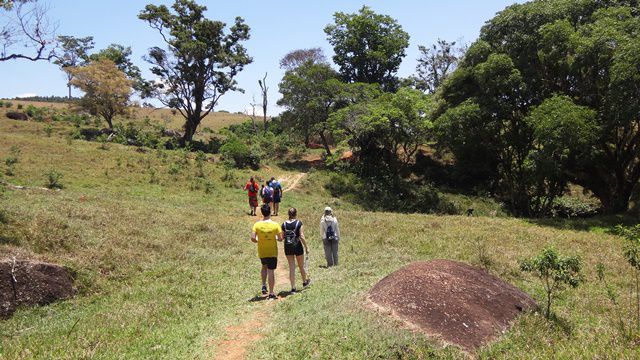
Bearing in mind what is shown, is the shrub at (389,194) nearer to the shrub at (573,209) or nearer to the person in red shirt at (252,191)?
the shrub at (573,209)

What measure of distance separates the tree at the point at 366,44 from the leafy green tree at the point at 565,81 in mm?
19729

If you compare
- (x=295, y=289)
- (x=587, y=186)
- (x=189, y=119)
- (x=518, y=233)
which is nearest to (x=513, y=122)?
(x=587, y=186)

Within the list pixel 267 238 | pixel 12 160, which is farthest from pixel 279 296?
pixel 12 160

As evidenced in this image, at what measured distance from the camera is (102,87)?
49594 millimetres

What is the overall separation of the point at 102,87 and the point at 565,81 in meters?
44.8

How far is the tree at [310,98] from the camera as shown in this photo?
47.2m

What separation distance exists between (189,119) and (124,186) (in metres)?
26.7

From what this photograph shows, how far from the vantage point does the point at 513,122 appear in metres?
33.1

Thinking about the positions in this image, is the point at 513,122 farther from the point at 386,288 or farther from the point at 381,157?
the point at 386,288

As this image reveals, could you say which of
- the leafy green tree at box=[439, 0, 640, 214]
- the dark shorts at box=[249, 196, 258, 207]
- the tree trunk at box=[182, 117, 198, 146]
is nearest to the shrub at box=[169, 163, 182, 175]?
the dark shorts at box=[249, 196, 258, 207]

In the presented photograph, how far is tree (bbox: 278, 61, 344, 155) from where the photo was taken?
47219 millimetres

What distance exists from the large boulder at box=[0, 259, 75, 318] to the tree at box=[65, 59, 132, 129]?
4325 cm

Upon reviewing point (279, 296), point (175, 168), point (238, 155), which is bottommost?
point (279, 296)

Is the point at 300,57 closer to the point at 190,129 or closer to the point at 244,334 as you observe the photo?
the point at 190,129
